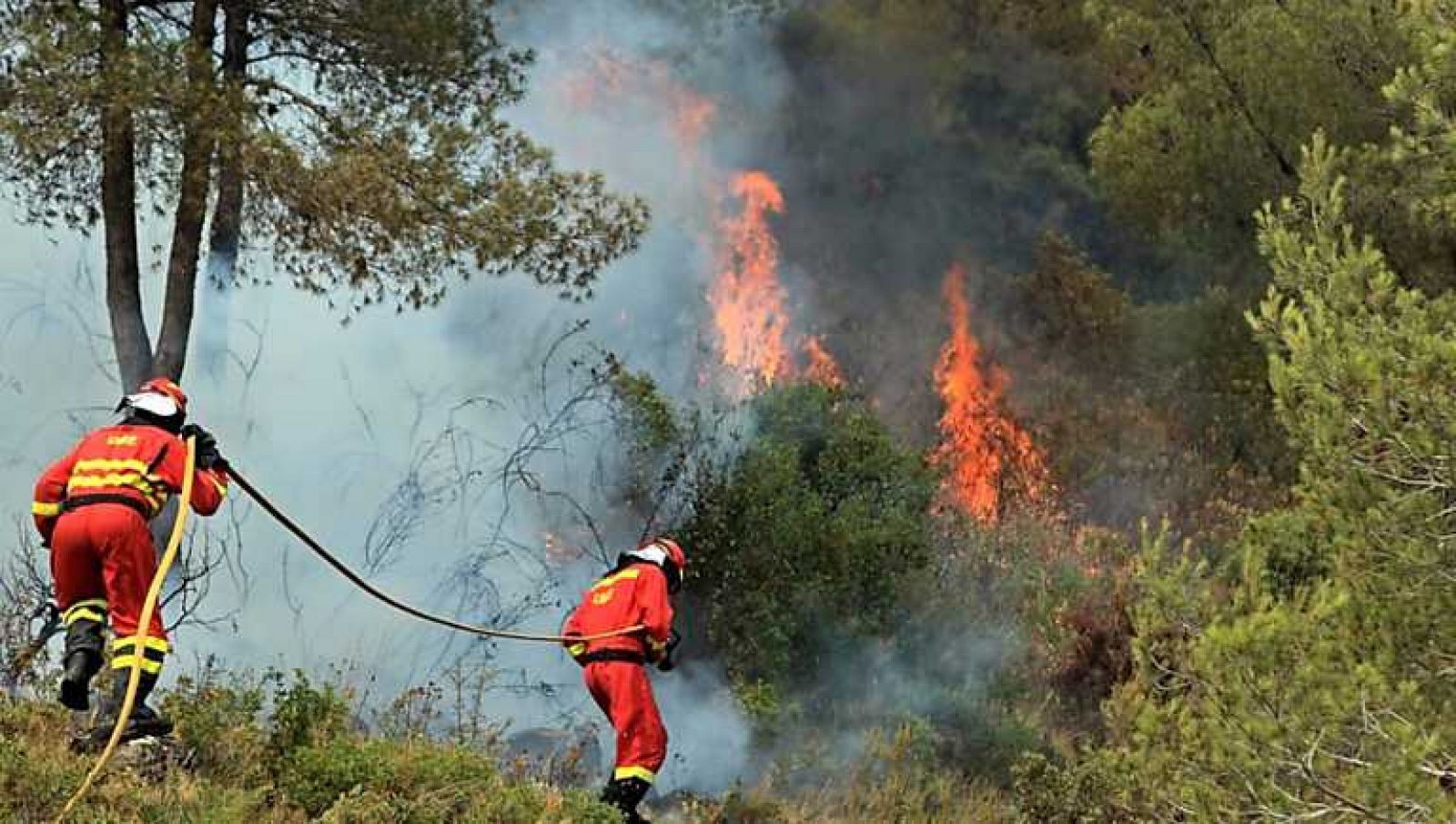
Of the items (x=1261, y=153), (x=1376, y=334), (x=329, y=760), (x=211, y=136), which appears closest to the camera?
(x=1376, y=334)

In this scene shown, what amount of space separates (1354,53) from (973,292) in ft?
21.9

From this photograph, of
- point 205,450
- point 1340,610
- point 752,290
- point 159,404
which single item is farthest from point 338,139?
point 752,290

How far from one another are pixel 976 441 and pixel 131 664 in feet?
33.4

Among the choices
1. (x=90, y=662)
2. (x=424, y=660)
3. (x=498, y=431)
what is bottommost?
(x=90, y=662)

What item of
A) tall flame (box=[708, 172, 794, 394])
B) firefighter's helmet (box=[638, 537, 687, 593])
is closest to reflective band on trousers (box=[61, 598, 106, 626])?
firefighter's helmet (box=[638, 537, 687, 593])

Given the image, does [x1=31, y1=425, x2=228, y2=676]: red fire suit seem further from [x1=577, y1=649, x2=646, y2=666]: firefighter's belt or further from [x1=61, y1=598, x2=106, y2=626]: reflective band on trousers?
[x1=577, y1=649, x2=646, y2=666]: firefighter's belt

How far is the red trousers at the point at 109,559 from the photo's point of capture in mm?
6301

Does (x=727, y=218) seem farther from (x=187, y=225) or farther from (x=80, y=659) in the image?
(x=80, y=659)

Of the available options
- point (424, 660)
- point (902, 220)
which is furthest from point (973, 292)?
point (424, 660)

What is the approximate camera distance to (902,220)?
18016mm

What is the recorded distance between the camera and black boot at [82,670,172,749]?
6348mm

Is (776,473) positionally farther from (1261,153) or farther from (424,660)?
(1261,153)

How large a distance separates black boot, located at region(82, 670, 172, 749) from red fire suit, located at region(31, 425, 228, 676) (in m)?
0.08

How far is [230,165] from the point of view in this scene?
8.75 metres
